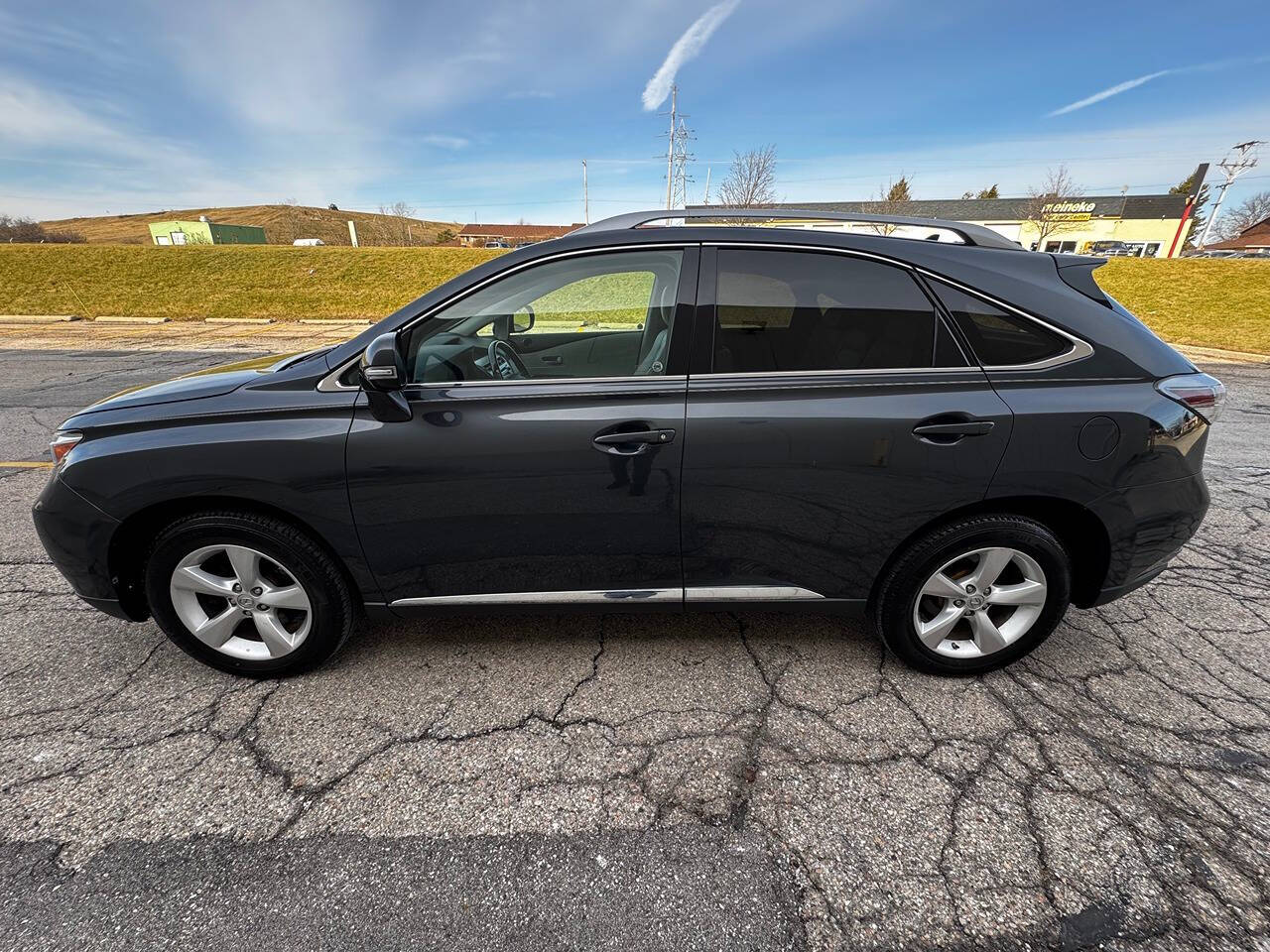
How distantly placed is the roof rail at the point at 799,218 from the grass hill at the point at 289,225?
7812 cm

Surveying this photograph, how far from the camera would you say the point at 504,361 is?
9.13 ft

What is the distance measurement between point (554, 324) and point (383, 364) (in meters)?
1.30

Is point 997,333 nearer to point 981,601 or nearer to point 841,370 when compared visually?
point 841,370

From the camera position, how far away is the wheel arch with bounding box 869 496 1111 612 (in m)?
2.26

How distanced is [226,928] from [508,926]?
0.73 meters

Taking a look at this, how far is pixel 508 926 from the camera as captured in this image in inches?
61.2

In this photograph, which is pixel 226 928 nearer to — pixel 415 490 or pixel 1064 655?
pixel 415 490

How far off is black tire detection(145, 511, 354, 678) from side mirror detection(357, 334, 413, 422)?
609mm

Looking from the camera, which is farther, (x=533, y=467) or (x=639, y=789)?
(x=533, y=467)

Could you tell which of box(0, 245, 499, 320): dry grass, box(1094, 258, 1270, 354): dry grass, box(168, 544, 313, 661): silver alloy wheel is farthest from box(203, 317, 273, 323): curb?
box(1094, 258, 1270, 354): dry grass

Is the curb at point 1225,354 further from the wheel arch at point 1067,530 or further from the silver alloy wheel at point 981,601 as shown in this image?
the silver alloy wheel at point 981,601

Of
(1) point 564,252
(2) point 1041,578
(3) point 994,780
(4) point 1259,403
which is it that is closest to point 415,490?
(1) point 564,252

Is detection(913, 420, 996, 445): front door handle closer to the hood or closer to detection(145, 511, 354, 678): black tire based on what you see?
detection(145, 511, 354, 678): black tire

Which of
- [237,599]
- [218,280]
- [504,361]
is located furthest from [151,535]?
[218,280]
